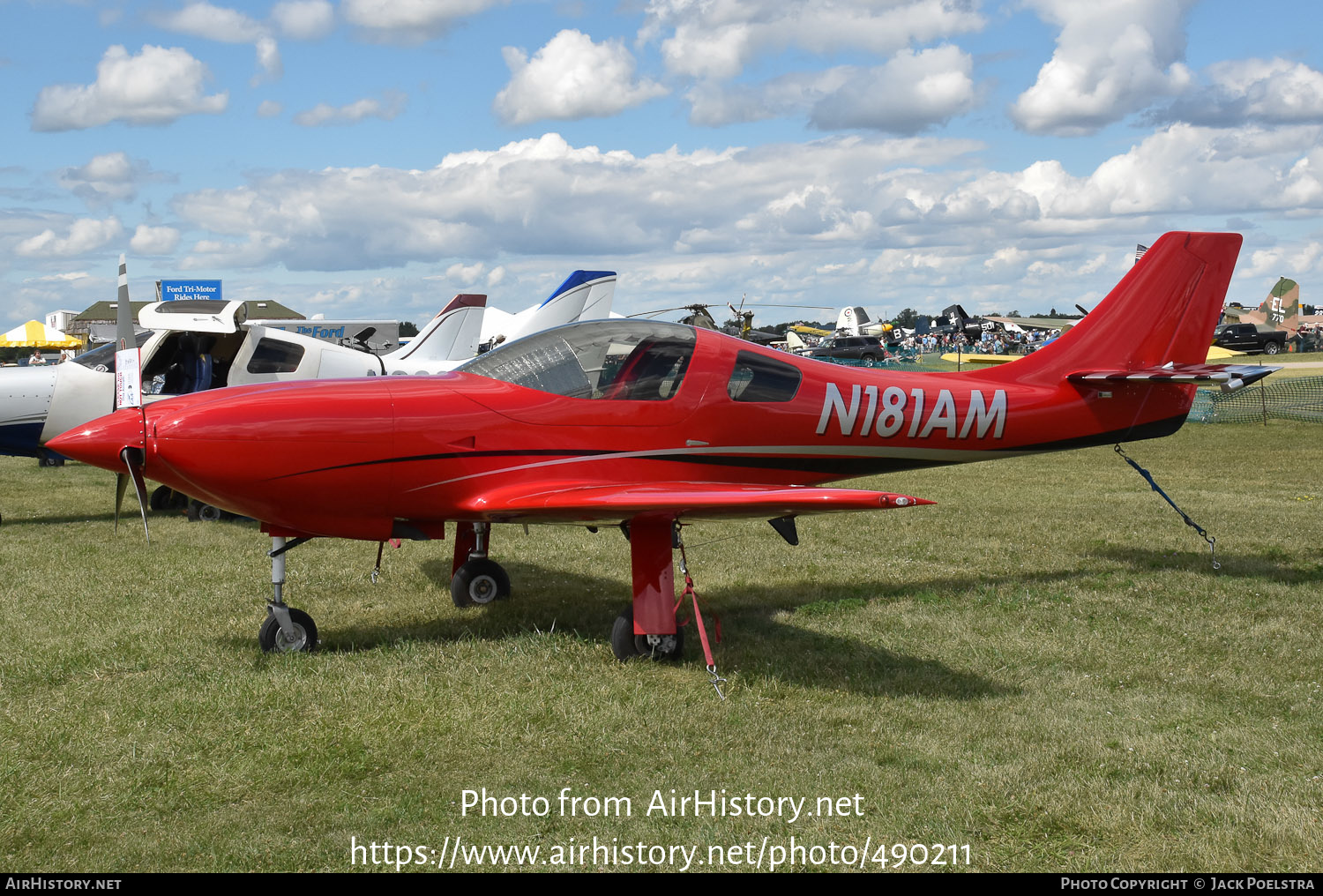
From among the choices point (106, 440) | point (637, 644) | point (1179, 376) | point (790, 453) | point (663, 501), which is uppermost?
point (1179, 376)

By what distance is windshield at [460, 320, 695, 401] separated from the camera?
21.4ft

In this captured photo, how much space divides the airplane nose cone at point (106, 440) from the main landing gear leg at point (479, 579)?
288 centimetres

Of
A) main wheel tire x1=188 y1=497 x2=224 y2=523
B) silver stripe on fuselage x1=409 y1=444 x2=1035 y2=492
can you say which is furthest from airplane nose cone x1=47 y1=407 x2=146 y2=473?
main wheel tire x1=188 y1=497 x2=224 y2=523

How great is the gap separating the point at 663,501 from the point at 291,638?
265 cm

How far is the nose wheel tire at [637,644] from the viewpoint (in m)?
6.36

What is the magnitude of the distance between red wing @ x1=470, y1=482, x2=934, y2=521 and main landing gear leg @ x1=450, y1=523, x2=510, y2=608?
181 centimetres

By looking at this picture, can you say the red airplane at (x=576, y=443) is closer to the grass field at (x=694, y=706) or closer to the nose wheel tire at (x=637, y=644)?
the nose wheel tire at (x=637, y=644)

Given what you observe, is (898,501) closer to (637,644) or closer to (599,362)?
(637,644)

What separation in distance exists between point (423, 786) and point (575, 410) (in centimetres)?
270

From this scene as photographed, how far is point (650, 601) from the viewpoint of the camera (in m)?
6.25

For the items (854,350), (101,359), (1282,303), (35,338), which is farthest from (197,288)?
(1282,303)

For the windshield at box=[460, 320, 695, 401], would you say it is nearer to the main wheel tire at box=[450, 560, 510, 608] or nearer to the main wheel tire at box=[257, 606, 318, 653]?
the main wheel tire at box=[257, 606, 318, 653]

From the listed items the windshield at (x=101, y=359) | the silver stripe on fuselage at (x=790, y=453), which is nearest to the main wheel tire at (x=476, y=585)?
the silver stripe on fuselage at (x=790, y=453)

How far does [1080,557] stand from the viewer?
9.59 metres
